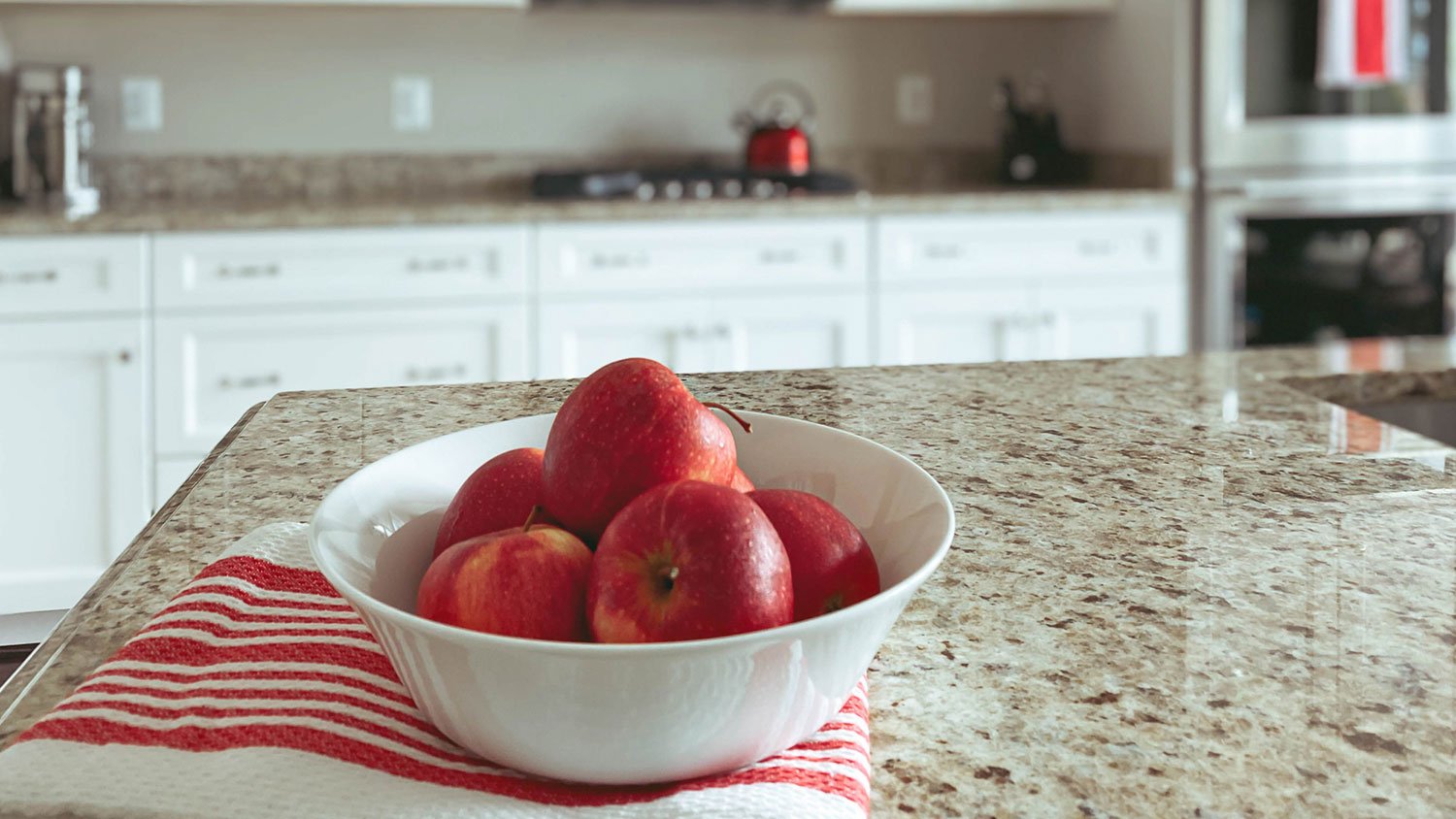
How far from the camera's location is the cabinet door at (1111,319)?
275 centimetres

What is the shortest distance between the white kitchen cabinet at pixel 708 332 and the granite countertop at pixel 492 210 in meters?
0.17

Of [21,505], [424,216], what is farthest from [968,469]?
[21,505]

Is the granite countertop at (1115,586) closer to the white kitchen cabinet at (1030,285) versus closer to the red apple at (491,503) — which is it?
the red apple at (491,503)

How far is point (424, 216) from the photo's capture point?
2492 mm

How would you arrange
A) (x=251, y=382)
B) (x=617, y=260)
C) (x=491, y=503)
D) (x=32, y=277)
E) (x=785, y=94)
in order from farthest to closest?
(x=785, y=94) < (x=617, y=260) < (x=251, y=382) < (x=32, y=277) < (x=491, y=503)

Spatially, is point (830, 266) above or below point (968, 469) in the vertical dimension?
above

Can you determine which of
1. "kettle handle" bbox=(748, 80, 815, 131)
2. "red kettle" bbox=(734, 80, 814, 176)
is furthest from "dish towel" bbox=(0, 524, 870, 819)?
"kettle handle" bbox=(748, 80, 815, 131)

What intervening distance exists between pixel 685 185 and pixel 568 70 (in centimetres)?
52

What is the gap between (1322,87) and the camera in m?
2.81

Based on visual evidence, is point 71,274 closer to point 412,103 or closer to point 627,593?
point 412,103

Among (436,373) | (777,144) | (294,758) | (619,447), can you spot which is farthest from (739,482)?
(777,144)

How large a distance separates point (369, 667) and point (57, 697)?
0.13 metres

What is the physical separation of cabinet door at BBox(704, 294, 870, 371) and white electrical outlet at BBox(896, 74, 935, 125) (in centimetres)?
81

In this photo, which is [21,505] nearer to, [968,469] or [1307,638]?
[968,469]
